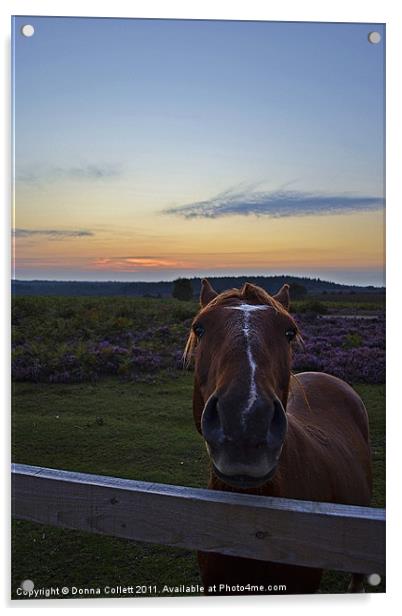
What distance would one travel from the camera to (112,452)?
231 centimetres

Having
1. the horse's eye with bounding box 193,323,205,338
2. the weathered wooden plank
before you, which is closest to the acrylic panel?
the horse's eye with bounding box 193,323,205,338

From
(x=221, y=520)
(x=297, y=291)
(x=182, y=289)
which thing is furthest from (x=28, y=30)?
(x=221, y=520)

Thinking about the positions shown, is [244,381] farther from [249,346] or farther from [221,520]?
[221,520]

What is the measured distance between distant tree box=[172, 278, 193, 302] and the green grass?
448mm

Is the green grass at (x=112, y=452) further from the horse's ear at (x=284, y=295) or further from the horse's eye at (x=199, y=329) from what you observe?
the horse's eye at (x=199, y=329)

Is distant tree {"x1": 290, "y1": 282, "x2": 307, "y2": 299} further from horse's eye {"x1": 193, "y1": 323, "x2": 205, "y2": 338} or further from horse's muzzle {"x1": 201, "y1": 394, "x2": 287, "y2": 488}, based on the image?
horse's muzzle {"x1": 201, "y1": 394, "x2": 287, "y2": 488}

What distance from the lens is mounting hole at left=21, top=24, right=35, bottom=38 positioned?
1998mm

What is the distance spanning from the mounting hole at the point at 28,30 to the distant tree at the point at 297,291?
147 cm

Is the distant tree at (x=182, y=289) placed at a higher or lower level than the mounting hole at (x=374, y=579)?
higher

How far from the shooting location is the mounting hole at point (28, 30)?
200 centimetres

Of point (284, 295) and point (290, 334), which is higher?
point (284, 295)
